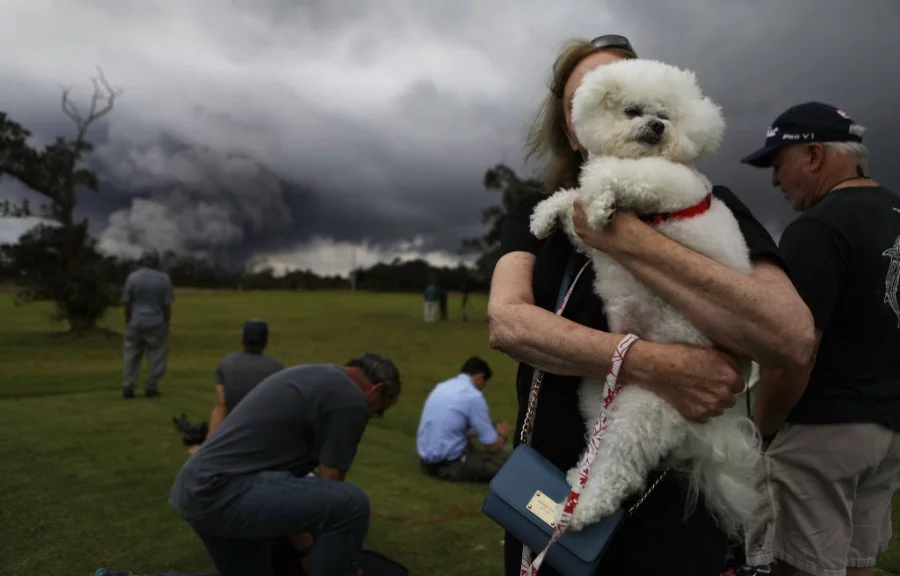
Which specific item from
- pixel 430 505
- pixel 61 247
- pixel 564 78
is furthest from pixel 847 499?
pixel 61 247

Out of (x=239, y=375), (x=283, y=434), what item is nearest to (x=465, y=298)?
(x=239, y=375)

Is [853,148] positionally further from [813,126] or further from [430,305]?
[430,305]

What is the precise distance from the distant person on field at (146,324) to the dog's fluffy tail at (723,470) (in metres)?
10.6

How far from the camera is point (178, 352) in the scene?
→ 20.1 metres

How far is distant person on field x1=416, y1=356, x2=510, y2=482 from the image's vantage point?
6.70 meters

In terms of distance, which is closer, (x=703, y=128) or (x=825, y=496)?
(x=703, y=128)

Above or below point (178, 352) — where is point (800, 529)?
above

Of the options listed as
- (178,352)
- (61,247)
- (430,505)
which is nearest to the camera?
(430,505)

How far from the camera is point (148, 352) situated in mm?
11039

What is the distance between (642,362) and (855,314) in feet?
5.00

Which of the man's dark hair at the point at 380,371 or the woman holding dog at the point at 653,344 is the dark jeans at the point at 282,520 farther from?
the woman holding dog at the point at 653,344

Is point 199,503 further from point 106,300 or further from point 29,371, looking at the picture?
point 106,300

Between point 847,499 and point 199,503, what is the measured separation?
10.7ft

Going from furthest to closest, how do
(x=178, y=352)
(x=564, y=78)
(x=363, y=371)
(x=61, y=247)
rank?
(x=61, y=247) < (x=178, y=352) < (x=363, y=371) < (x=564, y=78)
